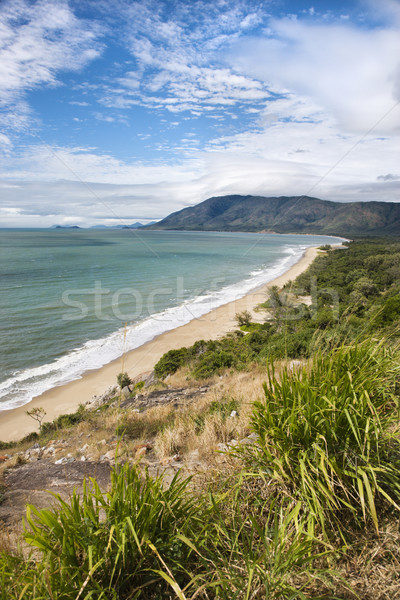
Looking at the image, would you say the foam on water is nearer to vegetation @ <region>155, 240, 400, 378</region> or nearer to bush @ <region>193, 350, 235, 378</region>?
bush @ <region>193, 350, 235, 378</region>

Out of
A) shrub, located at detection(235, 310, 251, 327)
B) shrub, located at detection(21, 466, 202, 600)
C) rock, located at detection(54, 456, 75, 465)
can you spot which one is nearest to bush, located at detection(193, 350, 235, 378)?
rock, located at detection(54, 456, 75, 465)

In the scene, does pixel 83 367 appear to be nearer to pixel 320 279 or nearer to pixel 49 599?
pixel 49 599

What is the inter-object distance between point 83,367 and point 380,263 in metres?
39.6

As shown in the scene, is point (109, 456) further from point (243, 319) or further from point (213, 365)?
point (243, 319)

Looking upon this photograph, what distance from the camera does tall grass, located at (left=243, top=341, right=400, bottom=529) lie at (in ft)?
6.83

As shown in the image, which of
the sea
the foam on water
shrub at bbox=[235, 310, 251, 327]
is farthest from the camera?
shrub at bbox=[235, 310, 251, 327]

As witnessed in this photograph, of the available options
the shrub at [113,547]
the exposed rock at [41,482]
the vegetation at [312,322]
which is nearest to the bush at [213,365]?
the vegetation at [312,322]

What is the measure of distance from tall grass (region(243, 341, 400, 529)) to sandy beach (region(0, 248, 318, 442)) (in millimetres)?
3325

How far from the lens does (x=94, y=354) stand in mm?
19328

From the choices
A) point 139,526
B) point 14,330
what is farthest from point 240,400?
point 14,330

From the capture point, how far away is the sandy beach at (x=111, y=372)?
40.8 feet

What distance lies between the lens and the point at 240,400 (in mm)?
5453

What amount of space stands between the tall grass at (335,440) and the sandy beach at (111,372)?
332cm

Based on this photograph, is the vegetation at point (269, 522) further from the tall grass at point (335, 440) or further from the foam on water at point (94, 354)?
the foam on water at point (94, 354)
